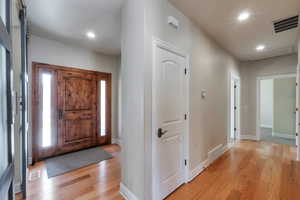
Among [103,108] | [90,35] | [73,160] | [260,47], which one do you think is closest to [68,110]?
[103,108]

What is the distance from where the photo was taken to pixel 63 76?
372 centimetres

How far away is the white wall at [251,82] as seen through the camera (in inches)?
196

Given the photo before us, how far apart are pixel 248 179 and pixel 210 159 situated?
2.58 feet

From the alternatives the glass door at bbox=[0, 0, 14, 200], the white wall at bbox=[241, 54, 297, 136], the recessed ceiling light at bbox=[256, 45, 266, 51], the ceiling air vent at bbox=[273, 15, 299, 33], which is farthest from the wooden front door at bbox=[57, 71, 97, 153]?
the white wall at bbox=[241, 54, 297, 136]

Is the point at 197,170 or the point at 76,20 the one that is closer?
the point at 76,20

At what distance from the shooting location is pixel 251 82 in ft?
17.8

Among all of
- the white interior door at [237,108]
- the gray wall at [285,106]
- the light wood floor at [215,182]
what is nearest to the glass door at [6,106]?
the light wood floor at [215,182]

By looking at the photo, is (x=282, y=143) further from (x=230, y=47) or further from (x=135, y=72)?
(x=135, y=72)

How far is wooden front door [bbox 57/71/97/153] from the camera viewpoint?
146 inches

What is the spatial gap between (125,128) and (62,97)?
2.43 metres

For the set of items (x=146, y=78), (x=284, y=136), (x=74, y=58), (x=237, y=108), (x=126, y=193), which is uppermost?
(x=74, y=58)

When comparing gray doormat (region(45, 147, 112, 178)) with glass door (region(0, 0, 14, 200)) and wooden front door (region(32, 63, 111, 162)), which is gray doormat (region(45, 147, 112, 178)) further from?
glass door (region(0, 0, 14, 200))

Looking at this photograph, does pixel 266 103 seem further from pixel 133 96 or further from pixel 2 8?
pixel 2 8

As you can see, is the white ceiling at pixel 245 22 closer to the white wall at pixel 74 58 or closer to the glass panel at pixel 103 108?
the white wall at pixel 74 58
